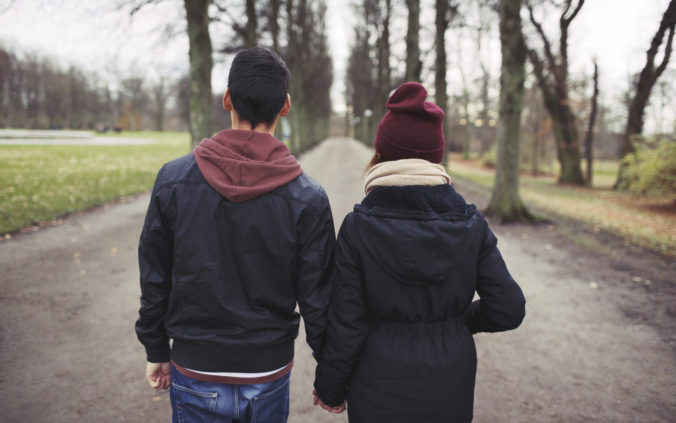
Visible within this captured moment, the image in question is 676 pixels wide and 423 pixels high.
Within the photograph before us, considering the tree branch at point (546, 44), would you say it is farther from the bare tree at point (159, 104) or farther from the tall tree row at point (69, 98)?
the bare tree at point (159, 104)

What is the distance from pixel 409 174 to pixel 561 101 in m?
19.6

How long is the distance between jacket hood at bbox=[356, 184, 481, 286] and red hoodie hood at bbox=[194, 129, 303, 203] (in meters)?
0.40

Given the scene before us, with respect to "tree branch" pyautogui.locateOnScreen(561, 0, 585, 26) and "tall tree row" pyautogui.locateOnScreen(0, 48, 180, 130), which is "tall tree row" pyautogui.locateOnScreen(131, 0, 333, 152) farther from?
"tall tree row" pyautogui.locateOnScreen(0, 48, 180, 130)

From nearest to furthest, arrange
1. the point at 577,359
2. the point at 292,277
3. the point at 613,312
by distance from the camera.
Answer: the point at 292,277, the point at 577,359, the point at 613,312

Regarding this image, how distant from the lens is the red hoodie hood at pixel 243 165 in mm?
1498

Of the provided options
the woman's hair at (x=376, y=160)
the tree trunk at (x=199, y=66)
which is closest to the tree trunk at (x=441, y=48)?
the tree trunk at (x=199, y=66)

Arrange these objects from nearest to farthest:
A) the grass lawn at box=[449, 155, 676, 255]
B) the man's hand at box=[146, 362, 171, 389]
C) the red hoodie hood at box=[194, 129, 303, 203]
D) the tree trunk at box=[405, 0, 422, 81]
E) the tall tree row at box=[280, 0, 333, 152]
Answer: the red hoodie hood at box=[194, 129, 303, 203] → the man's hand at box=[146, 362, 171, 389] → the grass lawn at box=[449, 155, 676, 255] → the tree trunk at box=[405, 0, 422, 81] → the tall tree row at box=[280, 0, 333, 152]

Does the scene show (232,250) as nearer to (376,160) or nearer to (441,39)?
(376,160)

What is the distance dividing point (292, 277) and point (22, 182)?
13.9 meters

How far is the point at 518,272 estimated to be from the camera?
6105 millimetres

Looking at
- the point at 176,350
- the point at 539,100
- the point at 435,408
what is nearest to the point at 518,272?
the point at 435,408

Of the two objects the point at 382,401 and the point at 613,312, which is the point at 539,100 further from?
the point at 382,401

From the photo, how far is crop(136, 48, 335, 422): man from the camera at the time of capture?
1.54 metres

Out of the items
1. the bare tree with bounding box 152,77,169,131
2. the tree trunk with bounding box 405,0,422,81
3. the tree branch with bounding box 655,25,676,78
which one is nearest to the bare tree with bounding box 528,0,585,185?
the tree branch with bounding box 655,25,676,78
